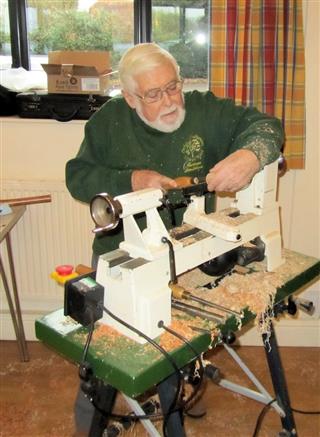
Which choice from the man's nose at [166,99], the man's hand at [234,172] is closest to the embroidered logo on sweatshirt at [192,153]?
the man's nose at [166,99]

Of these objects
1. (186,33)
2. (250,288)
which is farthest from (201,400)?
(186,33)

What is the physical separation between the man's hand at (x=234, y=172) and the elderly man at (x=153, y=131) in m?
0.15

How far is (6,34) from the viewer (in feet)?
7.88

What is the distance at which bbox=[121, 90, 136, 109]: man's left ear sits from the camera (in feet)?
5.06

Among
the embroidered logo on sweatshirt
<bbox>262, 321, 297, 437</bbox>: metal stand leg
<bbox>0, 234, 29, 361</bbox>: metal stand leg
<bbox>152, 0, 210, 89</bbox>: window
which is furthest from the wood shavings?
<bbox>152, 0, 210, 89</bbox>: window

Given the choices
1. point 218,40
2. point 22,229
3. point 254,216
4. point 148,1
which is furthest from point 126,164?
point 148,1

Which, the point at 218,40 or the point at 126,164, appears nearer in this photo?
the point at 126,164

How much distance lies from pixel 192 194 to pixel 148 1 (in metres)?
1.49

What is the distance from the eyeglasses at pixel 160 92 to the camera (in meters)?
1.46

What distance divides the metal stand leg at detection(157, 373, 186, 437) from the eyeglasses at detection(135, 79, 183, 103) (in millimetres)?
838

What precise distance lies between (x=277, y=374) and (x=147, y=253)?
2.55 ft

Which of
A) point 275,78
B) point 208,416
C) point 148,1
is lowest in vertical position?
point 208,416

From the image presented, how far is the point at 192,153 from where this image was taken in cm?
161

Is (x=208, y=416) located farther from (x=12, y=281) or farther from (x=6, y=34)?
(x=6, y=34)
